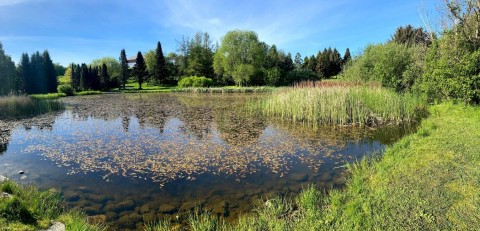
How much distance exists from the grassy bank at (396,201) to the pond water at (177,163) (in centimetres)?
64

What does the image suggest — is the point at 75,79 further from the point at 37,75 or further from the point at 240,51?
the point at 240,51

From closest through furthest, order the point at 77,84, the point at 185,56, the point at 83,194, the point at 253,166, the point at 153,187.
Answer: the point at 83,194, the point at 153,187, the point at 253,166, the point at 77,84, the point at 185,56

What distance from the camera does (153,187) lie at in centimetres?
550

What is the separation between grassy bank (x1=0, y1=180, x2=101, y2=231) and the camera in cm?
345

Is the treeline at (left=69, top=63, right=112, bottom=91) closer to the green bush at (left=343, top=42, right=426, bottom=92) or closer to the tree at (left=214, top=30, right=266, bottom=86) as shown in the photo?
the tree at (left=214, top=30, right=266, bottom=86)

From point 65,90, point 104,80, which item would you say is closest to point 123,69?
point 104,80

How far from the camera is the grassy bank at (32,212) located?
136 inches

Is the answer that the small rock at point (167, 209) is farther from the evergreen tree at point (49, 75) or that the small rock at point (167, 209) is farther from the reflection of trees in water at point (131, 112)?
the evergreen tree at point (49, 75)

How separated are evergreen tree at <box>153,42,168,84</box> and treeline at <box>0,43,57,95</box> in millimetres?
18246

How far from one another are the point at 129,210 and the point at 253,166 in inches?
122

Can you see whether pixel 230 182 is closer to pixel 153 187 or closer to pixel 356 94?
pixel 153 187

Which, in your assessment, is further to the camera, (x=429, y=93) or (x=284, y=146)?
(x=429, y=93)

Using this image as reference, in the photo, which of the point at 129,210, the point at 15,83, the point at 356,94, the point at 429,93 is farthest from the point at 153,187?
the point at 15,83

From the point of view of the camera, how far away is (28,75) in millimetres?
36781
